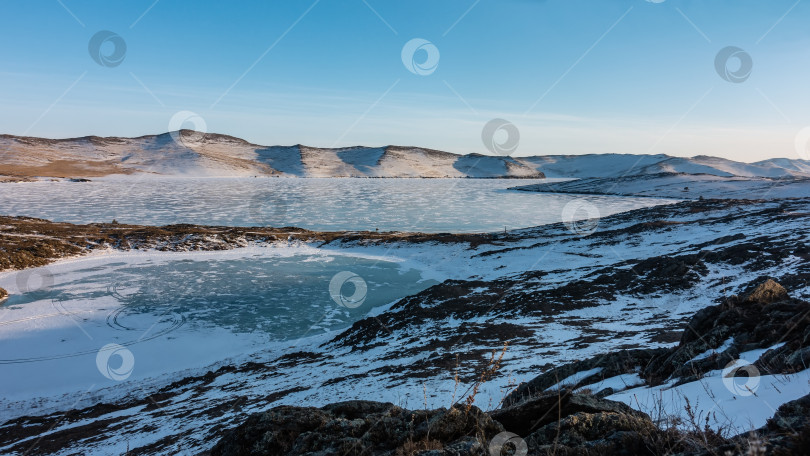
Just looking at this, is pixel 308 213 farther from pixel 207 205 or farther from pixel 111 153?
→ pixel 111 153

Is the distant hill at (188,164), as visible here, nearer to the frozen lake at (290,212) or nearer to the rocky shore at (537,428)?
the frozen lake at (290,212)

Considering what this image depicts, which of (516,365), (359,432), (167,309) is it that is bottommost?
(516,365)

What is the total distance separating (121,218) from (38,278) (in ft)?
86.7

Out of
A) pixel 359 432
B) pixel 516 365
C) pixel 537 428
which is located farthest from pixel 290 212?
pixel 537 428

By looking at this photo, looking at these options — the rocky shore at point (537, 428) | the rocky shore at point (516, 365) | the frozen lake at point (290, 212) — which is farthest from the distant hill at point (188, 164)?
the rocky shore at point (537, 428)

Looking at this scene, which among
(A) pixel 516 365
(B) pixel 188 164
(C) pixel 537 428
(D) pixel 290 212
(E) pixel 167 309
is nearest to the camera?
(C) pixel 537 428

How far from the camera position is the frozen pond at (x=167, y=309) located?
14.6 m

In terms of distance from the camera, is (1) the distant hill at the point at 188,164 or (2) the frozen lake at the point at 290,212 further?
(1) the distant hill at the point at 188,164

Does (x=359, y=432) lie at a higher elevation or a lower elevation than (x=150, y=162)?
lower

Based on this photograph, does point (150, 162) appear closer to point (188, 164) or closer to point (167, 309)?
point (188, 164)

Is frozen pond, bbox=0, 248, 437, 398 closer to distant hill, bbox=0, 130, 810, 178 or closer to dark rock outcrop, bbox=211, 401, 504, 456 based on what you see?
dark rock outcrop, bbox=211, 401, 504, 456

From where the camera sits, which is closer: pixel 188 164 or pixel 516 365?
pixel 516 365

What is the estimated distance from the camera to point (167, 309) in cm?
1917

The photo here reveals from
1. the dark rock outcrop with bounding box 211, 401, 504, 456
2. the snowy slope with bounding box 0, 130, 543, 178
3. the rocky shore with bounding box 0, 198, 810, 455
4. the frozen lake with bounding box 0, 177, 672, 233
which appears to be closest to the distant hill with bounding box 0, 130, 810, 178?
the snowy slope with bounding box 0, 130, 543, 178
